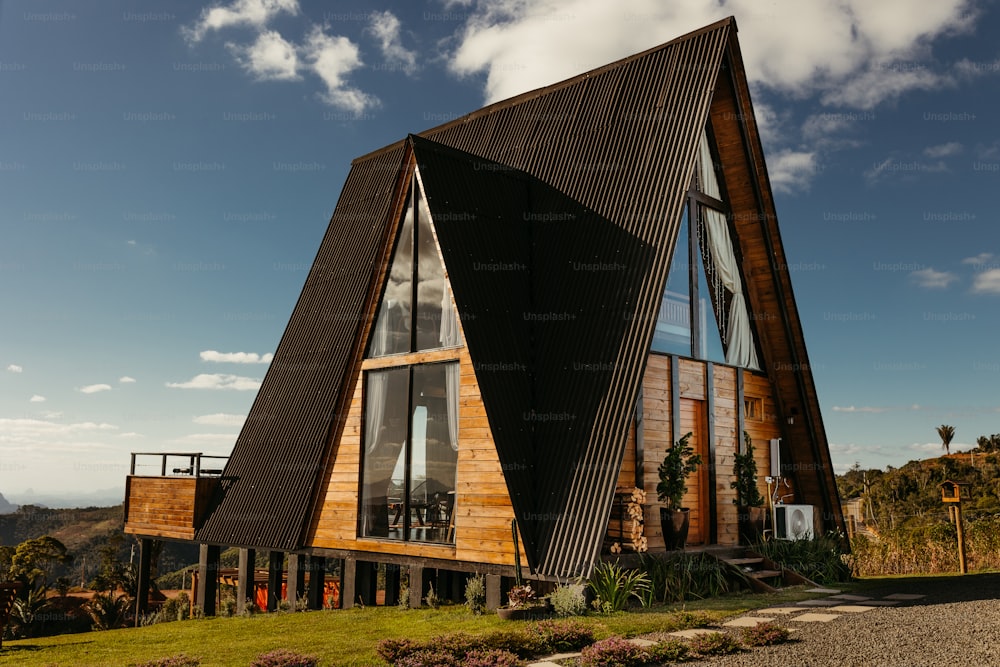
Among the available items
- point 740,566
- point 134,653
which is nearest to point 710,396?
point 740,566

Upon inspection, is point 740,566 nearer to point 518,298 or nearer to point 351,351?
point 518,298

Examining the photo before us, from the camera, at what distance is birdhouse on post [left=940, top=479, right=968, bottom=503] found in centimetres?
1333

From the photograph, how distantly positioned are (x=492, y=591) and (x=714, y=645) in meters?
3.23

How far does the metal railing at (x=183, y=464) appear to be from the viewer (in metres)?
13.5

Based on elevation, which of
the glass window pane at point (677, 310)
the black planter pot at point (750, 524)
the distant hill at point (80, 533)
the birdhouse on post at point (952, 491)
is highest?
the glass window pane at point (677, 310)

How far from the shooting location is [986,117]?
54.0 ft

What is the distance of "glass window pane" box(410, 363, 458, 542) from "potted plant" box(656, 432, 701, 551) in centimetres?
268

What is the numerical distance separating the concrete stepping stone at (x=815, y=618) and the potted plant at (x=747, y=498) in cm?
335

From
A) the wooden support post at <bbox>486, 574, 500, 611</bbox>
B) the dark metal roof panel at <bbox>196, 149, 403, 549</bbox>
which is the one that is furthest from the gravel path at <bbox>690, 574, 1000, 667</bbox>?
the dark metal roof panel at <bbox>196, 149, 403, 549</bbox>

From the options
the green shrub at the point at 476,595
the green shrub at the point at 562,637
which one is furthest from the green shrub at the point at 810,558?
the green shrub at the point at 562,637

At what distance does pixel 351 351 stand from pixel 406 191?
8.10 feet

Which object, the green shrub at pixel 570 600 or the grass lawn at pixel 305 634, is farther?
the green shrub at pixel 570 600

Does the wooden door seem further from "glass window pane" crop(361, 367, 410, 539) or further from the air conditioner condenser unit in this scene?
"glass window pane" crop(361, 367, 410, 539)

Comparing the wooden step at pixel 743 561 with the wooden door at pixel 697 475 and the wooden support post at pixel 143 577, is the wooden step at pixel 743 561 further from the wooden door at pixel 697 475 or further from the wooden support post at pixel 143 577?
the wooden support post at pixel 143 577
